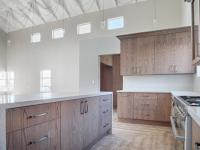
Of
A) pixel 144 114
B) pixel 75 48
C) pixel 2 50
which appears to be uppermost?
pixel 2 50

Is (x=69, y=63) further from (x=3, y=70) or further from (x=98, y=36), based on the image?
(x=3, y=70)

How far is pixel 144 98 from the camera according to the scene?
13.8 feet

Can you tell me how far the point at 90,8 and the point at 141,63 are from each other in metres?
3.65

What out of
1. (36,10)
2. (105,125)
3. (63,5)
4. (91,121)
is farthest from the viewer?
(36,10)

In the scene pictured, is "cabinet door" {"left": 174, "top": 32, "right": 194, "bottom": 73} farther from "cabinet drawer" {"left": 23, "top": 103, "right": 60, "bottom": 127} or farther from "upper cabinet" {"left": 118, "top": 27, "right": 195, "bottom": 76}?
"cabinet drawer" {"left": 23, "top": 103, "right": 60, "bottom": 127}

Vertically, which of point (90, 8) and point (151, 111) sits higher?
point (90, 8)

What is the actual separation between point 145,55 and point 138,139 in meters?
2.14

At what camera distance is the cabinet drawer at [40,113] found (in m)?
1.43

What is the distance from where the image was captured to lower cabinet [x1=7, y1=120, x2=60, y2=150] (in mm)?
1305

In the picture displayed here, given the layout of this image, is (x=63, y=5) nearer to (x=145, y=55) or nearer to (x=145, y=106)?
(x=145, y=55)

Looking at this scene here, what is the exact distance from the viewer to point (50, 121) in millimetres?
1701

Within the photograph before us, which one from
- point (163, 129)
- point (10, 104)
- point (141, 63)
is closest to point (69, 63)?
point (141, 63)

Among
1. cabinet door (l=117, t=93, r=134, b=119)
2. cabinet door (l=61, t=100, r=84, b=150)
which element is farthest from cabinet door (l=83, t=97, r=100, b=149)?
cabinet door (l=117, t=93, r=134, b=119)

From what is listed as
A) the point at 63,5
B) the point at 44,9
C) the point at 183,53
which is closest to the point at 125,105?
the point at 183,53
